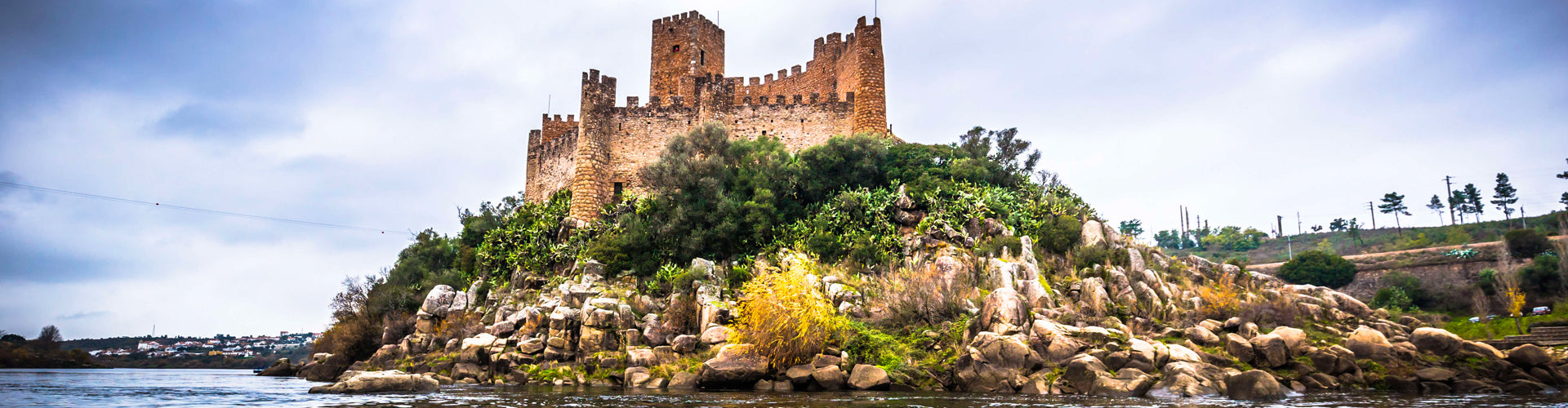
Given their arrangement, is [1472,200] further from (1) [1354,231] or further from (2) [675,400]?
(2) [675,400]

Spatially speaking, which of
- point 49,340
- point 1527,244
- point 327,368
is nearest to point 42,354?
point 49,340

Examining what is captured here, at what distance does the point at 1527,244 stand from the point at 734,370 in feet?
201

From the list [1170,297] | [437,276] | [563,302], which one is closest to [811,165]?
[563,302]

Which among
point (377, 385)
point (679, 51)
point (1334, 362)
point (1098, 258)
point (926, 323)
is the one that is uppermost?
point (679, 51)

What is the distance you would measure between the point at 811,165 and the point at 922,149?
5306 mm

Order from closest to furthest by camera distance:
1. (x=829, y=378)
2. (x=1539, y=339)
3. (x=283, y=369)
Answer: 1. (x=829, y=378)
2. (x=1539, y=339)
3. (x=283, y=369)

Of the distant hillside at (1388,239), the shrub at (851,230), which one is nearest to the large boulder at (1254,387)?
the shrub at (851,230)

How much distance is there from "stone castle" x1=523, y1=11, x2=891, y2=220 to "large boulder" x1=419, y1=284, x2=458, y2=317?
286 inches

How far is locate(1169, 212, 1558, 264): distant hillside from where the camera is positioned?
73.6m

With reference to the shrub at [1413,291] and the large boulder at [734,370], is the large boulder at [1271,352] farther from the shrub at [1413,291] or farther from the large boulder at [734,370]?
the shrub at [1413,291]

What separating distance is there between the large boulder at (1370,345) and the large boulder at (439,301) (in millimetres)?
30670

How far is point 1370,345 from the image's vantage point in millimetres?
20875

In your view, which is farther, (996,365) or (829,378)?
(829,378)

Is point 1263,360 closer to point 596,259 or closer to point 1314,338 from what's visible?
point 1314,338
